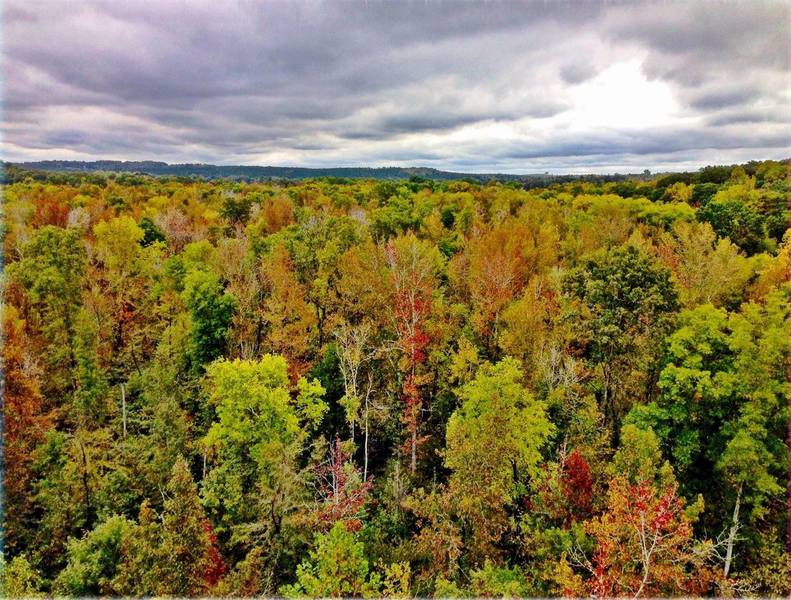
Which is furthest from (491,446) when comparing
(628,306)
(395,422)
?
(395,422)

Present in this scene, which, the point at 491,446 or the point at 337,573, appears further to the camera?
the point at 491,446

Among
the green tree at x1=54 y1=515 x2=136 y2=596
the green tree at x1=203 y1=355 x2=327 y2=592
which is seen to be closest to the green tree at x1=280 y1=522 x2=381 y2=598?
the green tree at x1=203 y1=355 x2=327 y2=592

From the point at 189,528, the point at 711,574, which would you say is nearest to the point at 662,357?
the point at 711,574

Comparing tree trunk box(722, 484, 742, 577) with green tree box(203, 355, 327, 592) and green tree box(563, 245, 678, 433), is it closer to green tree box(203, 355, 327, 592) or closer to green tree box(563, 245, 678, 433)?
green tree box(563, 245, 678, 433)

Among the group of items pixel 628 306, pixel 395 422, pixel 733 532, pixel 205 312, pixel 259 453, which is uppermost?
pixel 628 306

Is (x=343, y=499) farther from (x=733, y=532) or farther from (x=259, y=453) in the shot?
(x=733, y=532)

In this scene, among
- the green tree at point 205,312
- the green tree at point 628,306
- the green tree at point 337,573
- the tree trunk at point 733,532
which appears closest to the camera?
the green tree at point 337,573

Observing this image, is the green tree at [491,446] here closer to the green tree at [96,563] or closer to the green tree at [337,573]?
the green tree at [337,573]

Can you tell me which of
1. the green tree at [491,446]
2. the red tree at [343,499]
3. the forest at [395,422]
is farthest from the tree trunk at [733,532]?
the red tree at [343,499]
